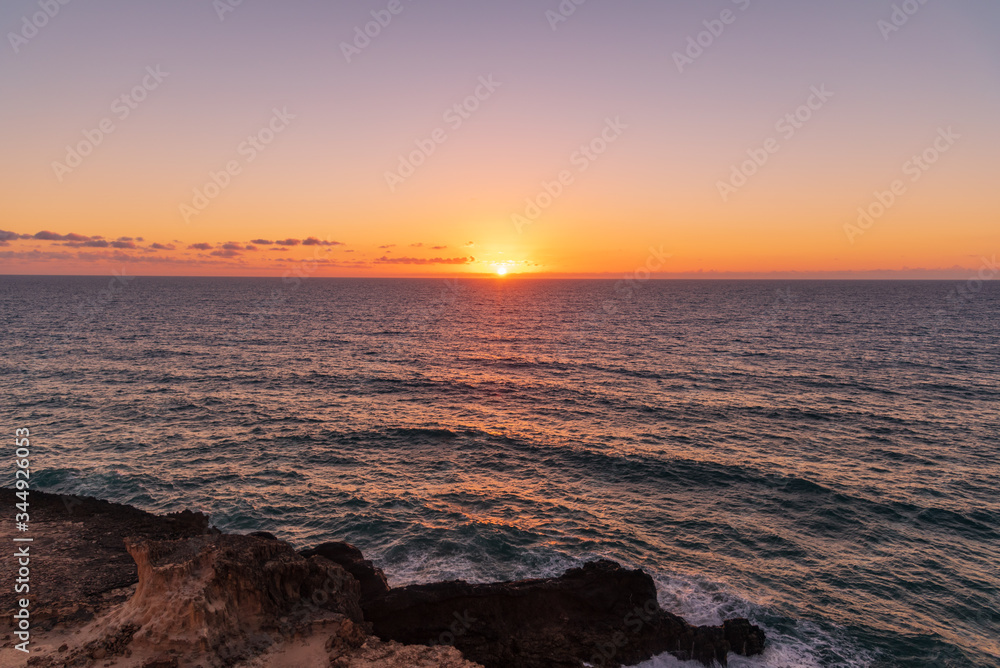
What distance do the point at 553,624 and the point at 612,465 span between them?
61.1ft

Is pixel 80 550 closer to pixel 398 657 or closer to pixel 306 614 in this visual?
pixel 306 614

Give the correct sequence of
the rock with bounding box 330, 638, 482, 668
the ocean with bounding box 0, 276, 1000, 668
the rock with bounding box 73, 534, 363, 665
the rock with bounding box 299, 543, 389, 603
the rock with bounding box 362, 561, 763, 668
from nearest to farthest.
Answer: the rock with bounding box 73, 534, 363, 665
the rock with bounding box 330, 638, 482, 668
the rock with bounding box 362, 561, 763, 668
the rock with bounding box 299, 543, 389, 603
the ocean with bounding box 0, 276, 1000, 668

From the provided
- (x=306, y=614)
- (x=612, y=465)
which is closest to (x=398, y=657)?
(x=306, y=614)

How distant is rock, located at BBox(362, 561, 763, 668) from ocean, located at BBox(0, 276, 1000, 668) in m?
1.38

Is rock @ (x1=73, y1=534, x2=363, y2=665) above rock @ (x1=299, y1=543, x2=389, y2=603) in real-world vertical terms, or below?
above

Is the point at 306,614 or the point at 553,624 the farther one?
the point at 553,624

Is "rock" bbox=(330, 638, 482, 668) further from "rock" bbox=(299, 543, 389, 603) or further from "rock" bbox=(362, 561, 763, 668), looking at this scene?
"rock" bbox=(299, 543, 389, 603)

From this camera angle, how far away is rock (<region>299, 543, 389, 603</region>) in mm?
22891

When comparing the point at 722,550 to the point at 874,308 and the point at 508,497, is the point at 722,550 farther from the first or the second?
the point at 874,308

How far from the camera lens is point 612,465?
Answer: 38.5 metres

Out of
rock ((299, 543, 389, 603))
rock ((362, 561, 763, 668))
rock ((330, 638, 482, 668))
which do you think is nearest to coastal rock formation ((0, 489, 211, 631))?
rock ((299, 543, 389, 603))

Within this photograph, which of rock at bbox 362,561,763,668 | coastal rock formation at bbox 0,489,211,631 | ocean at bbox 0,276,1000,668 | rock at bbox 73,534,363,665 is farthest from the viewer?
ocean at bbox 0,276,1000,668

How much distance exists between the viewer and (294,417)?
48344 mm

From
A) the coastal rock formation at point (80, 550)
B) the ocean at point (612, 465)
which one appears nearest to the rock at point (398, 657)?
the ocean at point (612, 465)
